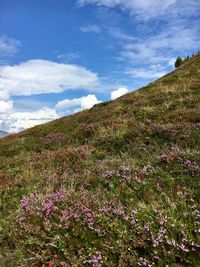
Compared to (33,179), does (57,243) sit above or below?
below

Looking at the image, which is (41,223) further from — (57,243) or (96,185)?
(96,185)

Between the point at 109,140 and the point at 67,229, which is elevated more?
the point at 109,140

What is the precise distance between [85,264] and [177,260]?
1.36 metres

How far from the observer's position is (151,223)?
5.14 meters

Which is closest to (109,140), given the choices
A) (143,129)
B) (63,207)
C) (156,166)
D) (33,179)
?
(143,129)

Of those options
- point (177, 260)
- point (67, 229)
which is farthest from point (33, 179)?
point (177, 260)

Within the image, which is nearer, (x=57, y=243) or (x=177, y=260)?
(x=177, y=260)

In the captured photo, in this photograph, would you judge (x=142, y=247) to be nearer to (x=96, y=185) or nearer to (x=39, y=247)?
(x=39, y=247)

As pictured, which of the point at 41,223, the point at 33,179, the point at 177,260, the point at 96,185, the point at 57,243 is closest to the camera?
the point at 177,260

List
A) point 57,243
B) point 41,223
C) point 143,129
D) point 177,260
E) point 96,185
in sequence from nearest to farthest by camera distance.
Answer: point 177,260 → point 57,243 → point 41,223 → point 96,185 → point 143,129

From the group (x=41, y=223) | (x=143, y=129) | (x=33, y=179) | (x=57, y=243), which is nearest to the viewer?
(x=57, y=243)

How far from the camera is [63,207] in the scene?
259 inches

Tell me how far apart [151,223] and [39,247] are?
200cm

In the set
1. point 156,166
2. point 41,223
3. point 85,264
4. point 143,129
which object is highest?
point 143,129
